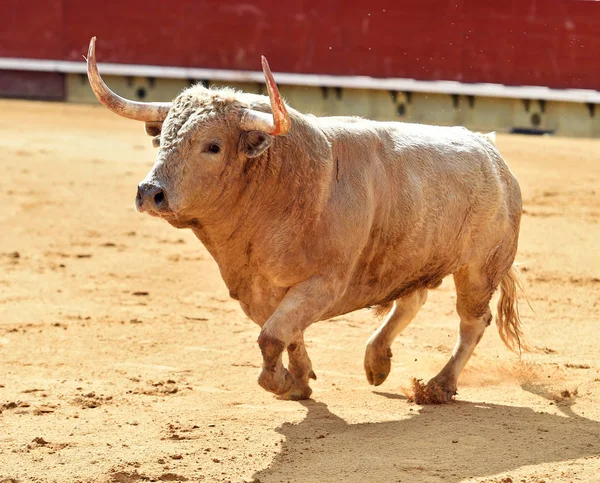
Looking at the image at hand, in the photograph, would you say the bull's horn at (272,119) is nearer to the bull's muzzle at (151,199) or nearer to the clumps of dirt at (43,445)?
the bull's muzzle at (151,199)

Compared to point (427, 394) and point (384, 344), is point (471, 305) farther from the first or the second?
point (427, 394)

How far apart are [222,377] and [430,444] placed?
131cm

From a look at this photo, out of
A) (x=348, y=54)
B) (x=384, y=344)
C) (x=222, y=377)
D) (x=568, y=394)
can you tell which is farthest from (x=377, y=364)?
(x=348, y=54)

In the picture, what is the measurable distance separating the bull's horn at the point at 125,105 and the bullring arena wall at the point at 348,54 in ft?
30.0

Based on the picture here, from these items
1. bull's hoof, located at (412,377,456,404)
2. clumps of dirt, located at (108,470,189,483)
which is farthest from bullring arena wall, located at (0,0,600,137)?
clumps of dirt, located at (108,470,189,483)

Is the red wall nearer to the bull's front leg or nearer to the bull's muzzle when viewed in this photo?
the bull's front leg

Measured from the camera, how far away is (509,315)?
5.23 metres

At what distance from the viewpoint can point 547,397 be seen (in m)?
4.64

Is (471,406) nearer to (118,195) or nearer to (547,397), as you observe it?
(547,397)

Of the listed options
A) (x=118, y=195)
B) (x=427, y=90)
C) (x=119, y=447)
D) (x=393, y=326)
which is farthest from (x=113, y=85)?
(x=119, y=447)

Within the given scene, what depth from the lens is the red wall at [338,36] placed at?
13023 mm

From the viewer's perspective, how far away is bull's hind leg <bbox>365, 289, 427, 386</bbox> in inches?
188

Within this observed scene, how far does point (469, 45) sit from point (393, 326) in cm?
906

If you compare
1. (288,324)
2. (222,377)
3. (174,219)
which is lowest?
(222,377)
